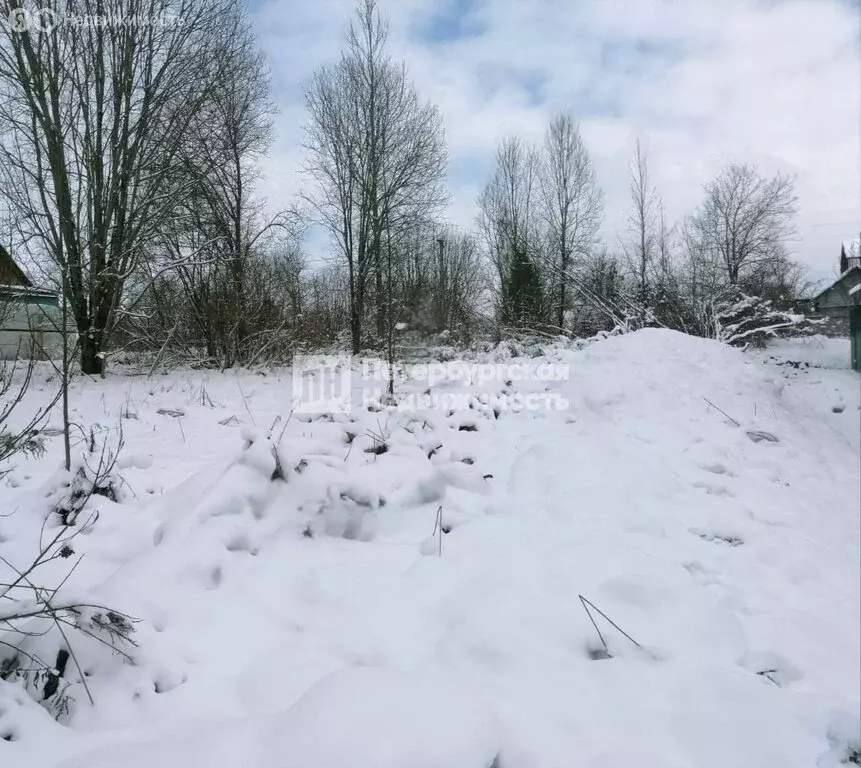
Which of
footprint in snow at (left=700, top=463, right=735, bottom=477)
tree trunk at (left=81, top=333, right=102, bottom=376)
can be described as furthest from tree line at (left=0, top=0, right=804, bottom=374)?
footprint in snow at (left=700, top=463, right=735, bottom=477)

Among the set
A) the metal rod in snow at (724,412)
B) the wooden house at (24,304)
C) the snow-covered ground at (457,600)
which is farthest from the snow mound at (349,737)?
the metal rod in snow at (724,412)

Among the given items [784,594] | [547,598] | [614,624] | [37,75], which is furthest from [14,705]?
[37,75]

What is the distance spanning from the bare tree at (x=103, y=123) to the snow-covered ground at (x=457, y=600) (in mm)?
5067

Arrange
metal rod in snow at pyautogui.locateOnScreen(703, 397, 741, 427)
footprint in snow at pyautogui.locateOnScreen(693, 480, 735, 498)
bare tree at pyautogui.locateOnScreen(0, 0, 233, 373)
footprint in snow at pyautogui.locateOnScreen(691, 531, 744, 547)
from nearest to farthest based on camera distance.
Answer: footprint in snow at pyautogui.locateOnScreen(691, 531, 744, 547), footprint in snow at pyautogui.locateOnScreen(693, 480, 735, 498), metal rod in snow at pyautogui.locateOnScreen(703, 397, 741, 427), bare tree at pyautogui.locateOnScreen(0, 0, 233, 373)

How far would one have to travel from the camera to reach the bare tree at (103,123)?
747 centimetres

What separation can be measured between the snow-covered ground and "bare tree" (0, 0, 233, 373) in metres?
5.07

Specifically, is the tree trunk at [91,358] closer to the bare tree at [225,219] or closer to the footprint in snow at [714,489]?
the bare tree at [225,219]

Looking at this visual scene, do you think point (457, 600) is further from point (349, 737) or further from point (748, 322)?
point (748, 322)

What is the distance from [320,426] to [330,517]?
74.6 inches

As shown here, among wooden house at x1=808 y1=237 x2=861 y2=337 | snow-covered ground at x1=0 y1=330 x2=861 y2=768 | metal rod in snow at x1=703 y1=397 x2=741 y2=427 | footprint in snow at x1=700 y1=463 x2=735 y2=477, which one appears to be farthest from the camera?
wooden house at x1=808 y1=237 x2=861 y2=337

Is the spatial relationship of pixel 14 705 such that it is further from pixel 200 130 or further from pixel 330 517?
pixel 200 130

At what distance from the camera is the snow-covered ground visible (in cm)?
150

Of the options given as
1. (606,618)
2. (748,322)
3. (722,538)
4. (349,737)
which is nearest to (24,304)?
(349,737)

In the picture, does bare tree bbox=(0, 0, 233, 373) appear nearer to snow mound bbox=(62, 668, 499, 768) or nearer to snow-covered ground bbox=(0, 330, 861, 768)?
snow-covered ground bbox=(0, 330, 861, 768)
